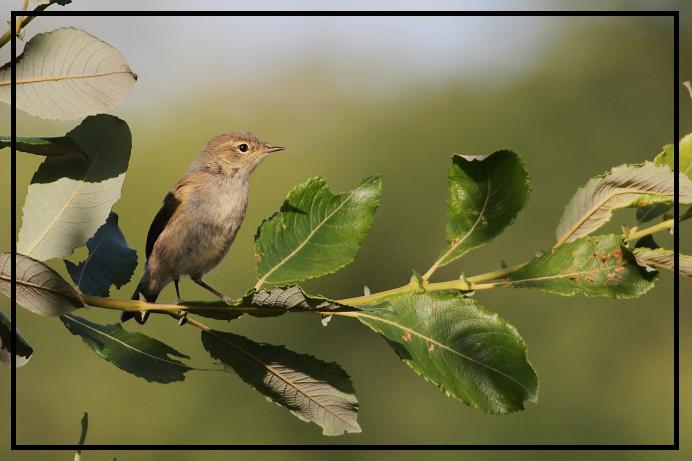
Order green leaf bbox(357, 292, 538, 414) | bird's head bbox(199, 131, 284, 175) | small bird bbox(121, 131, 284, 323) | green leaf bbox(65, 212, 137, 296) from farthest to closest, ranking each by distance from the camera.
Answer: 1. bird's head bbox(199, 131, 284, 175)
2. small bird bbox(121, 131, 284, 323)
3. green leaf bbox(65, 212, 137, 296)
4. green leaf bbox(357, 292, 538, 414)

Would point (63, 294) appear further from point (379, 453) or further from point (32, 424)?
point (32, 424)

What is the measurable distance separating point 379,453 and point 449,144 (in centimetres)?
819

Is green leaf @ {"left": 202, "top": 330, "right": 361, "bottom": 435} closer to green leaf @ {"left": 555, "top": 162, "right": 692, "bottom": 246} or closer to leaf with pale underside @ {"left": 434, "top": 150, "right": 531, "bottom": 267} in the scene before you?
leaf with pale underside @ {"left": 434, "top": 150, "right": 531, "bottom": 267}

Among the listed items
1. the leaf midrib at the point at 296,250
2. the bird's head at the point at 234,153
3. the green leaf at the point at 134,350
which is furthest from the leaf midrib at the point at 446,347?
the bird's head at the point at 234,153

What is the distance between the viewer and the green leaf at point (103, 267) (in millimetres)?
1941

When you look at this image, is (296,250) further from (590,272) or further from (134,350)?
(590,272)

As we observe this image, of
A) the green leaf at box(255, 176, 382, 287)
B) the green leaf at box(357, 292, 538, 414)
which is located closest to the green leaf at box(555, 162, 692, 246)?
the green leaf at box(357, 292, 538, 414)

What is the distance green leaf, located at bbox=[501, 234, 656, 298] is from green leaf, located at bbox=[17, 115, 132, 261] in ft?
2.59

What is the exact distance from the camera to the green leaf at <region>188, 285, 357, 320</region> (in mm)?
1368

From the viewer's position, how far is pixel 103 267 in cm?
198

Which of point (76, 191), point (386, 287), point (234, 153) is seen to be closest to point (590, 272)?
point (76, 191)

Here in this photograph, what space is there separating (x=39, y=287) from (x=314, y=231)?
0.51 metres

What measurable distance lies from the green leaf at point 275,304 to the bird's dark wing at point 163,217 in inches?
68.4

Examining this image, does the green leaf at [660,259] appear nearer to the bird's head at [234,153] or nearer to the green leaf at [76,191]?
the green leaf at [76,191]
